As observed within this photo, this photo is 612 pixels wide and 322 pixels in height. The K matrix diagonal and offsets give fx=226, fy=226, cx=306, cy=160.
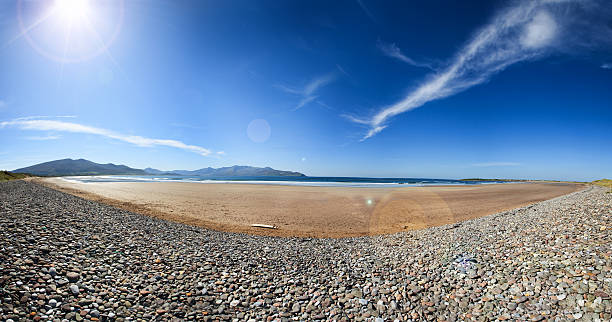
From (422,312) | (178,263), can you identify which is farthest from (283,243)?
(422,312)

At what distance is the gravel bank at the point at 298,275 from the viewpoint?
16.1 feet

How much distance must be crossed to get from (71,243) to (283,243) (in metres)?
7.48

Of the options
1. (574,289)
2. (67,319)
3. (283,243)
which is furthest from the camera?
(283,243)

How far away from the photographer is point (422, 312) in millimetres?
5406

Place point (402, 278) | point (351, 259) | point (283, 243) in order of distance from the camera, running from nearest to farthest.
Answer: point (402, 278), point (351, 259), point (283, 243)

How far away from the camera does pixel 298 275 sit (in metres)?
7.38

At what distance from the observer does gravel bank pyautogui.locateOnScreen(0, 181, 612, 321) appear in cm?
492

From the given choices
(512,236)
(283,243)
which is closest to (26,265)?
(283,243)

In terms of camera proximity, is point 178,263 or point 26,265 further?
point 178,263

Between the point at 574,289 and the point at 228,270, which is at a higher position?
the point at 574,289

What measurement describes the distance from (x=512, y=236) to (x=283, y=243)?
31.3 feet

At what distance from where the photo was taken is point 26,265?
5473 mm

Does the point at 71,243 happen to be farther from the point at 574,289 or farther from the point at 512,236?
the point at 512,236

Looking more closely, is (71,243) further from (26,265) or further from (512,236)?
(512,236)
